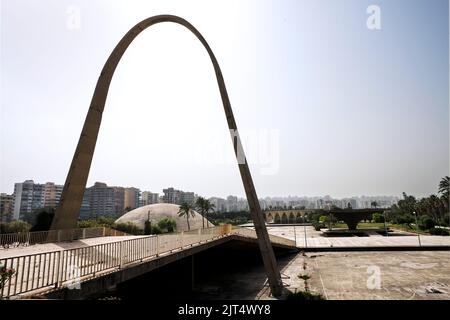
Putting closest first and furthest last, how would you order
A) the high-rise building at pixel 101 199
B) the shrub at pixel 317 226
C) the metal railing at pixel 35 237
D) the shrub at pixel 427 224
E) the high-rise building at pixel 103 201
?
the metal railing at pixel 35 237
the shrub at pixel 427 224
the shrub at pixel 317 226
the high-rise building at pixel 103 201
the high-rise building at pixel 101 199

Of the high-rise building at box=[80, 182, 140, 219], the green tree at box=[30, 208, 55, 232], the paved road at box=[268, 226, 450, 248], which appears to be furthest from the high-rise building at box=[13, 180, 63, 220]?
the paved road at box=[268, 226, 450, 248]

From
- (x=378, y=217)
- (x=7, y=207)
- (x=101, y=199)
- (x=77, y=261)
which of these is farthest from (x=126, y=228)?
(x=101, y=199)

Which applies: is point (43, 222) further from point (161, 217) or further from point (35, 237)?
point (161, 217)

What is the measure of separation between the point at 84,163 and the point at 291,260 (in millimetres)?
24227

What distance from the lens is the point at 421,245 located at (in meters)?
35.5

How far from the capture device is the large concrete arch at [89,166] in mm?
17781

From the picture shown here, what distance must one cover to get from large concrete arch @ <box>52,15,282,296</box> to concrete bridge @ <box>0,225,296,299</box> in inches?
→ 180

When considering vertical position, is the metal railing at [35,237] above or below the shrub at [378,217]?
above

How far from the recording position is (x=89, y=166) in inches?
773

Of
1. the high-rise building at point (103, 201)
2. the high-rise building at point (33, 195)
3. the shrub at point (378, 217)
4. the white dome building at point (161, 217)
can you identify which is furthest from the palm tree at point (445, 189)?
the high-rise building at point (33, 195)

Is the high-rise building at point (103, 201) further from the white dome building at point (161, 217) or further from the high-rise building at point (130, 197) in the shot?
the white dome building at point (161, 217)

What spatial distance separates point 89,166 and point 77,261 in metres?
12.0

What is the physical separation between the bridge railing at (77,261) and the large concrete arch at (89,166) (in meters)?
4.98
